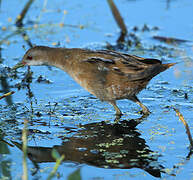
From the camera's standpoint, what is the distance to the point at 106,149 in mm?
4934

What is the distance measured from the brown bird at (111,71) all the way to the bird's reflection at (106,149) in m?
0.43

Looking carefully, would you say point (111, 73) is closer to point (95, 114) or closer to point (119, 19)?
point (95, 114)

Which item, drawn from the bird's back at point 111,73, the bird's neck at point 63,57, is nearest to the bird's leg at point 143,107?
the bird's back at point 111,73

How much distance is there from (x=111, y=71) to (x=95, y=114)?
2.24 feet

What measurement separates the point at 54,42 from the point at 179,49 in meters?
2.46

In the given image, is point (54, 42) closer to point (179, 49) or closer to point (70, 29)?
point (70, 29)

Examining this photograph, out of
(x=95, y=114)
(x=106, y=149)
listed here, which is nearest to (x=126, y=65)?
(x=95, y=114)

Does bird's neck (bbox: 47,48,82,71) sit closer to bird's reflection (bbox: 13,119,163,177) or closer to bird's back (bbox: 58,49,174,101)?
bird's back (bbox: 58,49,174,101)

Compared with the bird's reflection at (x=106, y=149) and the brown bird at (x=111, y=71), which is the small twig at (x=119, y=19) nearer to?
the brown bird at (x=111, y=71)

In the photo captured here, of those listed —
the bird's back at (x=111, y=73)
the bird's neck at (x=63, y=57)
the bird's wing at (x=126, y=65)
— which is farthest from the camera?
the bird's neck at (x=63, y=57)

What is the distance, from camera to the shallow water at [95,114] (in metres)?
4.51

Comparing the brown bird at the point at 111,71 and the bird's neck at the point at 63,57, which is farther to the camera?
the bird's neck at the point at 63,57

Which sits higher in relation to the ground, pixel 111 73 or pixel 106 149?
pixel 111 73

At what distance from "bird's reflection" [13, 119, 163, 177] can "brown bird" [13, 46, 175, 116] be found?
433 millimetres
